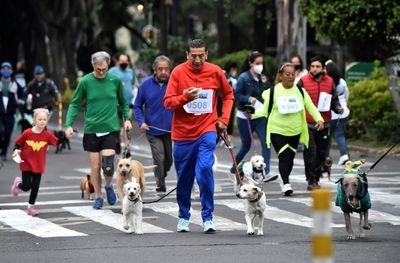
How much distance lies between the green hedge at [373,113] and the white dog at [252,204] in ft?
40.4

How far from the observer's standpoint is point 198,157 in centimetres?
1237

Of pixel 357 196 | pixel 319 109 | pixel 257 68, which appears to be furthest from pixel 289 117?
pixel 357 196

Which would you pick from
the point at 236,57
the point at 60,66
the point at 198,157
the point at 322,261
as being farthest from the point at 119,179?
the point at 60,66

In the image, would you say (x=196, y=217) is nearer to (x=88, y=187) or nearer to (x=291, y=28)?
(x=88, y=187)

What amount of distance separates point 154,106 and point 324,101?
102 inches

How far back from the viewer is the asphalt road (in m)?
10.8

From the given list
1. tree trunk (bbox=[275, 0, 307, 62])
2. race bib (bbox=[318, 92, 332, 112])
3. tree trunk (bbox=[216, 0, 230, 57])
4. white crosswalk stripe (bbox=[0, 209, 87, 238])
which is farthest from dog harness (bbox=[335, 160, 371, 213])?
tree trunk (bbox=[216, 0, 230, 57])

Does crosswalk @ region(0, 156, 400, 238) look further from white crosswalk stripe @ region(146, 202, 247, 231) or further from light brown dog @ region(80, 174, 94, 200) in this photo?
light brown dog @ region(80, 174, 94, 200)

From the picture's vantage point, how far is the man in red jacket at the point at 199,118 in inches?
483

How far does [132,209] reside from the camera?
12.5m

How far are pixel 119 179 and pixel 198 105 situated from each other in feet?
8.03

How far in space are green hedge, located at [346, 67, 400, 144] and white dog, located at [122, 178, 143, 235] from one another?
40.4 ft

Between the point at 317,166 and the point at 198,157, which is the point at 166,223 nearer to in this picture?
the point at 198,157

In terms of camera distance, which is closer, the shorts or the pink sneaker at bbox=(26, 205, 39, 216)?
the pink sneaker at bbox=(26, 205, 39, 216)
